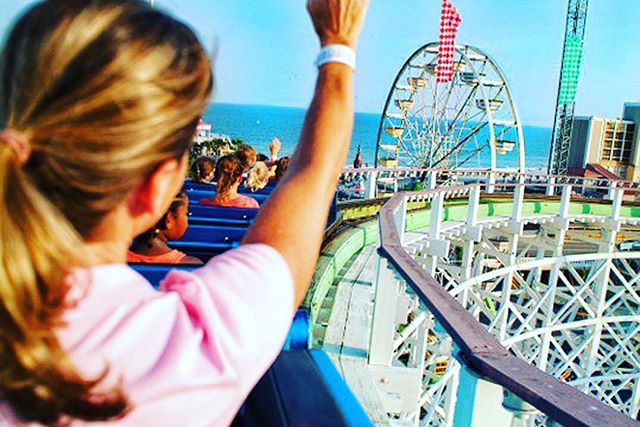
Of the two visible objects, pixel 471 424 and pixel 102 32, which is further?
pixel 471 424

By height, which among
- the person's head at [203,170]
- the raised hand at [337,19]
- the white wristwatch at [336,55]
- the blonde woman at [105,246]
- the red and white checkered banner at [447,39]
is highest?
the red and white checkered banner at [447,39]

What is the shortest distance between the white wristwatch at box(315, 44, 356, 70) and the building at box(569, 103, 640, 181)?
43684mm

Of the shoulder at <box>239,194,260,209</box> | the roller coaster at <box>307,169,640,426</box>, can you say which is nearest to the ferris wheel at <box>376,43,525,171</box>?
the roller coaster at <box>307,169,640,426</box>

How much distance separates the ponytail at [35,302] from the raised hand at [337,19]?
1.65 ft

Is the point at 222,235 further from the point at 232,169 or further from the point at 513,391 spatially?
the point at 513,391

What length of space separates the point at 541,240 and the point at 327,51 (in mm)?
11120

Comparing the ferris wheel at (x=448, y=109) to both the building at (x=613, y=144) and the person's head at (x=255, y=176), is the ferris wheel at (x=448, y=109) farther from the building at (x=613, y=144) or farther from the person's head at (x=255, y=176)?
the building at (x=613, y=144)

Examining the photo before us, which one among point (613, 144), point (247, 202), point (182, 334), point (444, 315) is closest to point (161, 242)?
point (444, 315)

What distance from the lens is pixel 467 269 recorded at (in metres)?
8.91

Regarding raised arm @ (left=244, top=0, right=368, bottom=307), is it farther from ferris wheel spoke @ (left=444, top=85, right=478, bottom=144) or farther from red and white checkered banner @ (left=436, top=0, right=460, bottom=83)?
ferris wheel spoke @ (left=444, top=85, right=478, bottom=144)

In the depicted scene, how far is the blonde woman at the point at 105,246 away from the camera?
0.60m

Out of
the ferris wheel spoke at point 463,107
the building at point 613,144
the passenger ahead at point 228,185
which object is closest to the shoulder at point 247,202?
the passenger ahead at point 228,185

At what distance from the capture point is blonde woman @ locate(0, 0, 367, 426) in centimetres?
60

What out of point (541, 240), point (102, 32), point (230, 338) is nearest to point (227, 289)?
point (230, 338)
